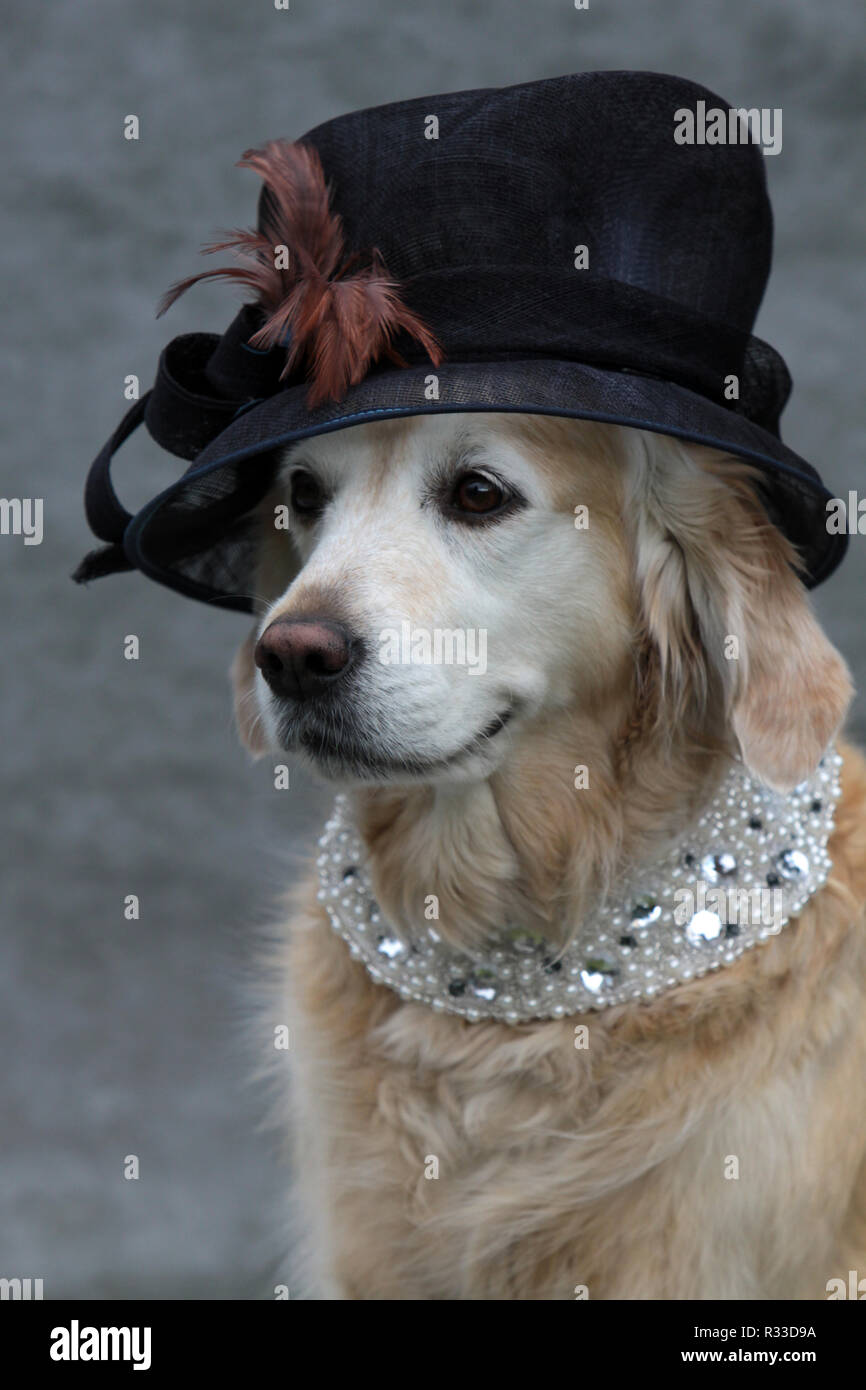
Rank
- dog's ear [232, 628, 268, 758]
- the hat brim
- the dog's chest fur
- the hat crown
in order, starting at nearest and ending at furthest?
the hat brim < the hat crown < the dog's chest fur < dog's ear [232, 628, 268, 758]

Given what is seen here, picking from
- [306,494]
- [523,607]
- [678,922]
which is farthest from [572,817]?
[306,494]

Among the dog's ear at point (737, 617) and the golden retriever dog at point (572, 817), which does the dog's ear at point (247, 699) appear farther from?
the dog's ear at point (737, 617)

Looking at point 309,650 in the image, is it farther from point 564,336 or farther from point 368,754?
point 564,336

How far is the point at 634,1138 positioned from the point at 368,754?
1.79ft

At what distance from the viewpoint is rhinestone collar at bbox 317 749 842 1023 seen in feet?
5.71

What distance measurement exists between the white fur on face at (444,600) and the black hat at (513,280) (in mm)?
123

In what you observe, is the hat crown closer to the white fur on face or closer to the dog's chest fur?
the white fur on face

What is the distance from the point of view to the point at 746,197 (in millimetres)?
1687

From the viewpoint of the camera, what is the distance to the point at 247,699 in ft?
6.78

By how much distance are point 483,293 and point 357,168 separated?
0.80 feet

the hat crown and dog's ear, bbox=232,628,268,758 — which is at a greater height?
the hat crown

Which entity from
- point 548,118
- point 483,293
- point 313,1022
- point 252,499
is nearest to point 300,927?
point 313,1022

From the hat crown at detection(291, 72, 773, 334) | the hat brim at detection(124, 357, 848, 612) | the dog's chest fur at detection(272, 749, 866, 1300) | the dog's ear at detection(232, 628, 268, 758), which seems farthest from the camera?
the dog's ear at detection(232, 628, 268, 758)

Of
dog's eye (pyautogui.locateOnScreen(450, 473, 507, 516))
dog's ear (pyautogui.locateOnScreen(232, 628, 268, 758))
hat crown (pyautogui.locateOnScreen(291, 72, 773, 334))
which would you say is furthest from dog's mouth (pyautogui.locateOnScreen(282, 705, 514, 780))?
hat crown (pyautogui.locateOnScreen(291, 72, 773, 334))
